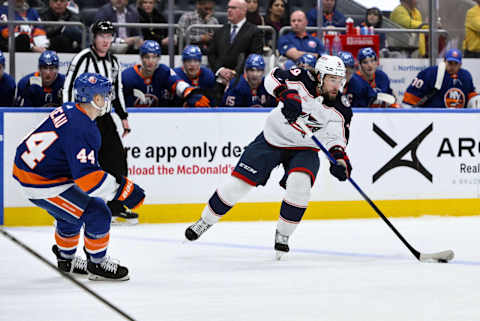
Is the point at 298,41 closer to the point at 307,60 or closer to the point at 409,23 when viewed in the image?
the point at 307,60

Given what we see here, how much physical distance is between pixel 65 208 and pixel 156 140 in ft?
8.76

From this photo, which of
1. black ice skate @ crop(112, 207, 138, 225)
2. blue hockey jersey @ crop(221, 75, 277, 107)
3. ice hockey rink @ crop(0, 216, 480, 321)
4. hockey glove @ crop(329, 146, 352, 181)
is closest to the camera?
ice hockey rink @ crop(0, 216, 480, 321)

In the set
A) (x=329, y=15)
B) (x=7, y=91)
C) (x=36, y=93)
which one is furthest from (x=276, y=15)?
(x=7, y=91)

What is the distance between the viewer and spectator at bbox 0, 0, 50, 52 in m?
7.66

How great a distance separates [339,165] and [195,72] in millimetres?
2452

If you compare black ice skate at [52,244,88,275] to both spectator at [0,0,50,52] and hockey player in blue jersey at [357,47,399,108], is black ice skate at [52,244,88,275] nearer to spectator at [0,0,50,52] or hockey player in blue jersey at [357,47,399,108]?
spectator at [0,0,50,52]

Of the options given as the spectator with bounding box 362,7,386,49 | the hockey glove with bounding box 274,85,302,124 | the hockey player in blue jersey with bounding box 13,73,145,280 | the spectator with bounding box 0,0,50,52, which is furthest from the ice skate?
the spectator with bounding box 362,7,386,49

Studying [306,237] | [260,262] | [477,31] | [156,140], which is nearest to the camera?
[260,262]

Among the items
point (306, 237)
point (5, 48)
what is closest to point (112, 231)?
point (306, 237)

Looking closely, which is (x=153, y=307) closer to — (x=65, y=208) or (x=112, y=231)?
(x=65, y=208)

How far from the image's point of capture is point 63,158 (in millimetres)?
4363

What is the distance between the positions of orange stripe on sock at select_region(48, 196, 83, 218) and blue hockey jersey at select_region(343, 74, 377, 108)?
3.86m

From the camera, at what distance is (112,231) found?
21.5 feet

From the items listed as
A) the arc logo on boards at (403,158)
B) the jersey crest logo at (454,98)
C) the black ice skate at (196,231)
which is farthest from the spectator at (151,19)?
the black ice skate at (196,231)
